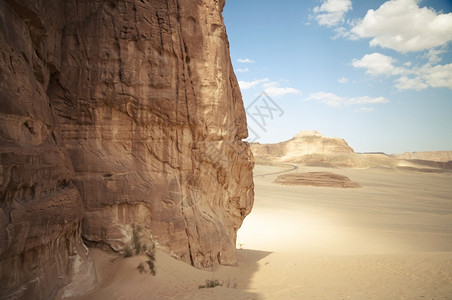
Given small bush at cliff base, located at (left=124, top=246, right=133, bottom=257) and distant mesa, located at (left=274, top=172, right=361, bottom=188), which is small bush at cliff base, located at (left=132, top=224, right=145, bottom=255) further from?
distant mesa, located at (left=274, top=172, right=361, bottom=188)

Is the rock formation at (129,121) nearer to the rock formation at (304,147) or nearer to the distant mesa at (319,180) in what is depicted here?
the distant mesa at (319,180)

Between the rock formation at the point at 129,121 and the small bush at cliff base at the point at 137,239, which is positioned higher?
the rock formation at the point at 129,121

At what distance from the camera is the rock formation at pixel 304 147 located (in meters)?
69.9

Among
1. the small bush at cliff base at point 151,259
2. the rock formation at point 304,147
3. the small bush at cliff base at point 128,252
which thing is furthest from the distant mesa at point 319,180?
the rock formation at point 304,147

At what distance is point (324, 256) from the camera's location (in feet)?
34.0

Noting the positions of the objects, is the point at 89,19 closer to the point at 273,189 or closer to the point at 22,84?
the point at 22,84

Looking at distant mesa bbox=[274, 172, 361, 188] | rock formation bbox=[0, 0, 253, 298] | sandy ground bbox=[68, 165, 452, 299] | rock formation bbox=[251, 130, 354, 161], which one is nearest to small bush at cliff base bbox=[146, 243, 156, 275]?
sandy ground bbox=[68, 165, 452, 299]

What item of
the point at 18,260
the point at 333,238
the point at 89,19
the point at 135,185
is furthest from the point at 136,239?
the point at 333,238

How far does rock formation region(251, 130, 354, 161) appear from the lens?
2753 inches

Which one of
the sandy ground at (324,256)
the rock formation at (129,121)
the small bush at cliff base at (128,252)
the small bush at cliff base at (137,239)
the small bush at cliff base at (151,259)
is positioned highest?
the rock formation at (129,121)

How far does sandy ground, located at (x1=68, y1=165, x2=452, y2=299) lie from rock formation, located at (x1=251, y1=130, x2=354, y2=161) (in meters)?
37.7

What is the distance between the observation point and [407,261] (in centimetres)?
902

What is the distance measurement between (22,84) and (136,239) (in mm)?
3871

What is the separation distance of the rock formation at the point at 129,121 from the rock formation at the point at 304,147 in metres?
62.3
